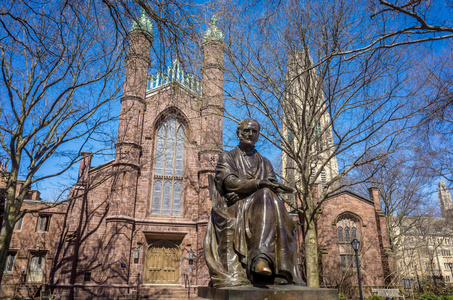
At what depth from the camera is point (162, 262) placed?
1848cm

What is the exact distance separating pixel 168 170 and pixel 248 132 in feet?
54.7

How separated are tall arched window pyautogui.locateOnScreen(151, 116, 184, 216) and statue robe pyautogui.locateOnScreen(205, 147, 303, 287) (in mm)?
15017

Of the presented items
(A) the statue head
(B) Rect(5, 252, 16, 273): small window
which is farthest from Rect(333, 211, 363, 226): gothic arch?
(B) Rect(5, 252, 16, 273): small window

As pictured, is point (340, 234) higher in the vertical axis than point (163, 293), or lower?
higher

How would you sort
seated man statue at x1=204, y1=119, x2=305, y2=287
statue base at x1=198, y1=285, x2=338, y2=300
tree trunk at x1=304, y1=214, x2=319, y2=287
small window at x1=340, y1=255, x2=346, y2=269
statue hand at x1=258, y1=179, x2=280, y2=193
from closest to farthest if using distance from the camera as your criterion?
statue base at x1=198, y1=285, x2=338, y2=300, seated man statue at x1=204, y1=119, x2=305, y2=287, statue hand at x1=258, y1=179, x2=280, y2=193, tree trunk at x1=304, y1=214, x2=319, y2=287, small window at x1=340, y1=255, x2=346, y2=269

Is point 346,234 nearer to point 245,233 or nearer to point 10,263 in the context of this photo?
point 245,233

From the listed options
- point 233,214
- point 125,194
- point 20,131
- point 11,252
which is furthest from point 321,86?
point 11,252

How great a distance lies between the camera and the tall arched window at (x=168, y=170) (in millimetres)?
19750

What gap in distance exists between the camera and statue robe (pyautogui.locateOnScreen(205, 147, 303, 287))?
11.5ft

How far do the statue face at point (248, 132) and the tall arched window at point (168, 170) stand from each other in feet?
47.9

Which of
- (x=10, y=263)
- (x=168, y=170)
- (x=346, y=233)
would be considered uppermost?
(x=168, y=170)

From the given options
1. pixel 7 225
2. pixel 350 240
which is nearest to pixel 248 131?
pixel 7 225

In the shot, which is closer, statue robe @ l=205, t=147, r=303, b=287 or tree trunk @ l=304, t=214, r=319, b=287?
statue robe @ l=205, t=147, r=303, b=287

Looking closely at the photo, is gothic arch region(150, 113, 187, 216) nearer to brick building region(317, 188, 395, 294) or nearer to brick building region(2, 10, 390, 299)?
brick building region(2, 10, 390, 299)
